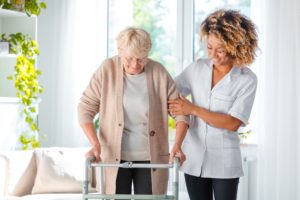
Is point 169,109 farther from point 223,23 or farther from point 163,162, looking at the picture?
point 223,23

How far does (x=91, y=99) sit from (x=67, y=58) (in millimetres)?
2653

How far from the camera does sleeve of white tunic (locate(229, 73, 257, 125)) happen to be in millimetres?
2875

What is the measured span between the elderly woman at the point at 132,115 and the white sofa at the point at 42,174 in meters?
1.37

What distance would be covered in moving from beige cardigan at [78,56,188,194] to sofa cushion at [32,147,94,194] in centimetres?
153

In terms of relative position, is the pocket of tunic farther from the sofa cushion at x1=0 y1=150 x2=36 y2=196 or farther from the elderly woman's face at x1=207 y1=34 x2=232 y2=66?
the sofa cushion at x1=0 y1=150 x2=36 y2=196

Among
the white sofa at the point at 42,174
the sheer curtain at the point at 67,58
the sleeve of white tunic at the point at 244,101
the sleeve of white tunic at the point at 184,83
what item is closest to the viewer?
the sleeve of white tunic at the point at 244,101

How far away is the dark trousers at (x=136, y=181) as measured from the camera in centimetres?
278

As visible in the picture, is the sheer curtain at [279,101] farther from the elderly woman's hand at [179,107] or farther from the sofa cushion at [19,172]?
the elderly woman's hand at [179,107]

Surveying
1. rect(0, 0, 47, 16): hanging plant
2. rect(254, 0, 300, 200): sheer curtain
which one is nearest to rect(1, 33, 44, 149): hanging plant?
rect(0, 0, 47, 16): hanging plant

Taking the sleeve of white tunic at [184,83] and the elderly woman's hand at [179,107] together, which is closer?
the elderly woman's hand at [179,107]

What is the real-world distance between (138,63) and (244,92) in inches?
22.3

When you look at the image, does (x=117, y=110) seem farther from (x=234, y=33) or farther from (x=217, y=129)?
(x=234, y=33)

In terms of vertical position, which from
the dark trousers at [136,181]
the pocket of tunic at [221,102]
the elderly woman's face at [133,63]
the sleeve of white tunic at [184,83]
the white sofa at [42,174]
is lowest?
the white sofa at [42,174]

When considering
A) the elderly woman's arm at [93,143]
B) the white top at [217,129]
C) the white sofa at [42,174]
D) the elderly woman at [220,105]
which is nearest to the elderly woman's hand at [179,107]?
the elderly woman at [220,105]
